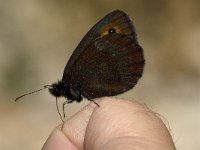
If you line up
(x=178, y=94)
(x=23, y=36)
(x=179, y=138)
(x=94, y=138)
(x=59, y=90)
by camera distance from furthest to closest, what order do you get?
(x=23, y=36) → (x=178, y=94) → (x=179, y=138) → (x=59, y=90) → (x=94, y=138)

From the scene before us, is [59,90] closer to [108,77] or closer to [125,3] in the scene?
[108,77]

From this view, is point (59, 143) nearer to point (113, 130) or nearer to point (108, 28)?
point (113, 130)

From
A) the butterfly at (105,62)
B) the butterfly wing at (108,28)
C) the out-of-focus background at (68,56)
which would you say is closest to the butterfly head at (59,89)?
the butterfly at (105,62)

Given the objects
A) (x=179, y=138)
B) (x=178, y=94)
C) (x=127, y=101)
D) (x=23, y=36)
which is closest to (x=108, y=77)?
(x=127, y=101)

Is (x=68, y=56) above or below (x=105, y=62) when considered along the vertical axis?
below

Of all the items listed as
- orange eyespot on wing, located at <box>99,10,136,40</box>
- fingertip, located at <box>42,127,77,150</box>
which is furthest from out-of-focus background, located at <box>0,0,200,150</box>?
fingertip, located at <box>42,127,77,150</box>

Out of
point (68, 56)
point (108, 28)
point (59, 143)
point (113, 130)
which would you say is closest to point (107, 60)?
point (108, 28)

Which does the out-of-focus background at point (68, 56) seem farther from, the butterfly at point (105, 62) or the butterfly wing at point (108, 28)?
the butterfly wing at point (108, 28)
